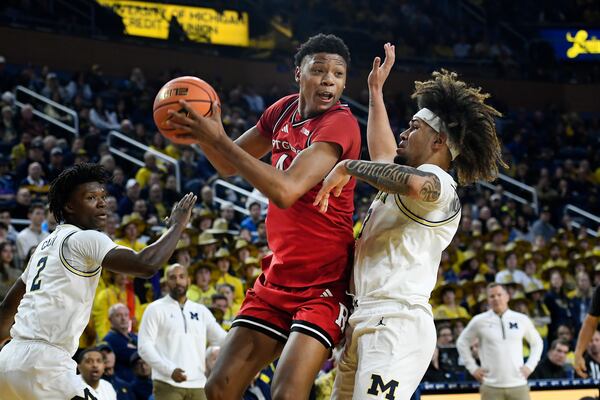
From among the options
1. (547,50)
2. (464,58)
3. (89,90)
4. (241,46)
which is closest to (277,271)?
(89,90)

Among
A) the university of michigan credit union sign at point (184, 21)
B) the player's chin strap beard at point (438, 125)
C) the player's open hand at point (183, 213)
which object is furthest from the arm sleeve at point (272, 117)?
the university of michigan credit union sign at point (184, 21)

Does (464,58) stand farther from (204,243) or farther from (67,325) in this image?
(67,325)

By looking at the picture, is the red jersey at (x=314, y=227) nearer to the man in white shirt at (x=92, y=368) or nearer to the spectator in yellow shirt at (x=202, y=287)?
the man in white shirt at (x=92, y=368)

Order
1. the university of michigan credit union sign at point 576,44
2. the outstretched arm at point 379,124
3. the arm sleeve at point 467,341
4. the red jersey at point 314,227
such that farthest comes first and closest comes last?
the university of michigan credit union sign at point 576,44
the arm sleeve at point 467,341
the outstretched arm at point 379,124
the red jersey at point 314,227

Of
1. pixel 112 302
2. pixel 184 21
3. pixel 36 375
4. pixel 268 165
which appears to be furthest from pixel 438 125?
pixel 184 21

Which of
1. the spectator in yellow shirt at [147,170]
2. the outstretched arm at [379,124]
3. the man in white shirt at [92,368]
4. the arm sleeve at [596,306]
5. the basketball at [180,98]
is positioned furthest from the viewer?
the spectator in yellow shirt at [147,170]

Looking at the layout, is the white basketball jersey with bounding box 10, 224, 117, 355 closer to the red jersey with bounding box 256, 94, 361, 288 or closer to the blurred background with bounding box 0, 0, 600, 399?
the red jersey with bounding box 256, 94, 361, 288

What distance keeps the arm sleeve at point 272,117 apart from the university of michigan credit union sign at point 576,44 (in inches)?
868

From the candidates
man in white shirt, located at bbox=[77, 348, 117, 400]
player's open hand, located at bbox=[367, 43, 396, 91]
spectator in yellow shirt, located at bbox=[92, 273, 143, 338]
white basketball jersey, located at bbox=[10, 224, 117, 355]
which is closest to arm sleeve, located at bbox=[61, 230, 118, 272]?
white basketball jersey, located at bbox=[10, 224, 117, 355]

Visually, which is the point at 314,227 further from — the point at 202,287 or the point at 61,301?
the point at 202,287

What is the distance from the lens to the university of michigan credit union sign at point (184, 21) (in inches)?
794

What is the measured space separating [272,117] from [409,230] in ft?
3.89

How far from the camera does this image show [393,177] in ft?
13.7

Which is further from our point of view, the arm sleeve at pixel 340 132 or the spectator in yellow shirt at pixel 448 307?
the spectator in yellow shirt at pixel 448 307
